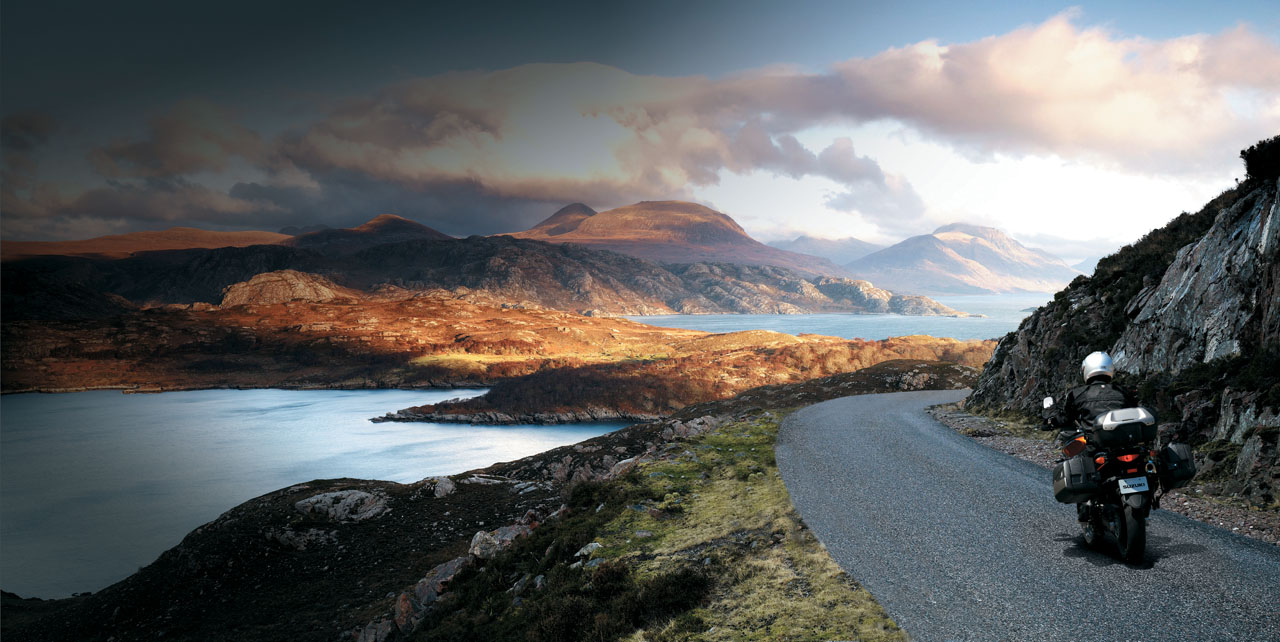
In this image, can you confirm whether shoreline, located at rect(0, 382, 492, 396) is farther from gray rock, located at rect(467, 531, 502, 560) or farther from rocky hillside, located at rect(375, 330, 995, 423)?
gray rock, located at rect(467, 531, 502, 560)

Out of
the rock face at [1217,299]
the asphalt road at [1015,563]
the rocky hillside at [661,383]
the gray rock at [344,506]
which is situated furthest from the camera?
the rocky hillside at [661,383]

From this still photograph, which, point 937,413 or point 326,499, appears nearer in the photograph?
point 937,413

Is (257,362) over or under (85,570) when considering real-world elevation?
over

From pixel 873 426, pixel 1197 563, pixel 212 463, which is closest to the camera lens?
pixel 1197 563

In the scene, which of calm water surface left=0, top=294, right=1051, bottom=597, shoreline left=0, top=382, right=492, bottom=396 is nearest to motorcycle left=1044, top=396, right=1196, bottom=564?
calm water surface left=0, top=294, right=1051, bottom=597

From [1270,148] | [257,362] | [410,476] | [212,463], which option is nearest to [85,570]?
[410,476]

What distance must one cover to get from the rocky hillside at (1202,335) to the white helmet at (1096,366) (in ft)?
14.9

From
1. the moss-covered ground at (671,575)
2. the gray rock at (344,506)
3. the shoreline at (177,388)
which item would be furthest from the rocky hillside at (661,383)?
the moss-covered ground at (671,575)

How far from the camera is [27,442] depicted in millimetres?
104188

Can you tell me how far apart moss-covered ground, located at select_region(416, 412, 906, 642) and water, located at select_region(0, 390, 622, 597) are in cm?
5715

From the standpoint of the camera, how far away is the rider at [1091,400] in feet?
24.5

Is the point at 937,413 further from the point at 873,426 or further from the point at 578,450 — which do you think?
the point at 578,450

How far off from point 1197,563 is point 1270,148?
14117 mm

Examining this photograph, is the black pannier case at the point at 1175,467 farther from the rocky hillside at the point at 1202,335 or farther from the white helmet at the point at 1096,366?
the rocky hillside at the point at 1202,335
